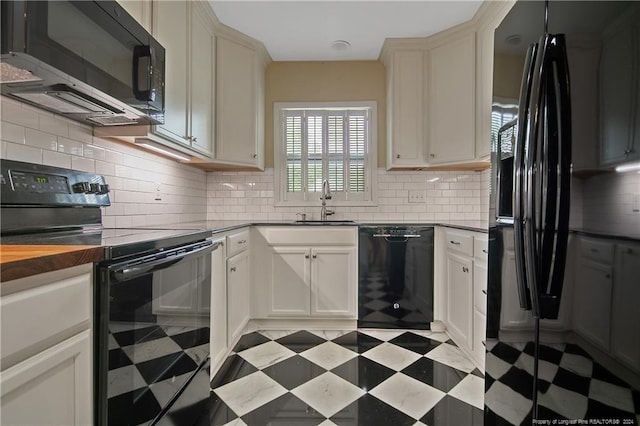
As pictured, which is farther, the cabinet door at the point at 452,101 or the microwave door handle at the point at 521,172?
the cabinet door at the point at 452,101

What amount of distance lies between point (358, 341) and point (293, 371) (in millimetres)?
648

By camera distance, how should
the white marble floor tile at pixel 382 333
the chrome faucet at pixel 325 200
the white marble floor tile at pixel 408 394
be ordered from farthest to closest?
the chrome faucet at pixel 325 200 < the white marble floor tile at pixel 382 333 < the white marble floor tile at pixel 408 394

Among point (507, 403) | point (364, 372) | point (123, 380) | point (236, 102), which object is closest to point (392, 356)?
point (364, 372)

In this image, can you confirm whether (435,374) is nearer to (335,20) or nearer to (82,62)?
(82,62)

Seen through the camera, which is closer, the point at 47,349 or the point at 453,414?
the point at 47,349

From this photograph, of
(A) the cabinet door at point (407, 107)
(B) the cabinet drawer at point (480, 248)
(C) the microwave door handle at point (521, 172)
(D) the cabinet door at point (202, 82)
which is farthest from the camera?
(A) the cabinet door at point (407, 107)

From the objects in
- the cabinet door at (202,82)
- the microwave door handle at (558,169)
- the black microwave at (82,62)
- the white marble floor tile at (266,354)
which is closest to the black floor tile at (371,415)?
the white marble floor tile at (266,354)

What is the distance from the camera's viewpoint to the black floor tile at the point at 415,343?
2240 mm

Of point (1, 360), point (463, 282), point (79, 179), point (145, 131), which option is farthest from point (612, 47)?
point (79, 179)

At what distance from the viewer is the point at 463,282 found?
2.18 m

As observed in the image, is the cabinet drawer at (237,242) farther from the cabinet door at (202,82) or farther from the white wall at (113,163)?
the cabinet door at (202,82)

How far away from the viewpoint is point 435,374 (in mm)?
1888

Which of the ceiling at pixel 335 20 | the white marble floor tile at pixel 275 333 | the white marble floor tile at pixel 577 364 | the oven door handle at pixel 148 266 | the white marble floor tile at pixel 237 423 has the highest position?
the ceiling at pixel 335 20

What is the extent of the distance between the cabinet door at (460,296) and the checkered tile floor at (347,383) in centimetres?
15
